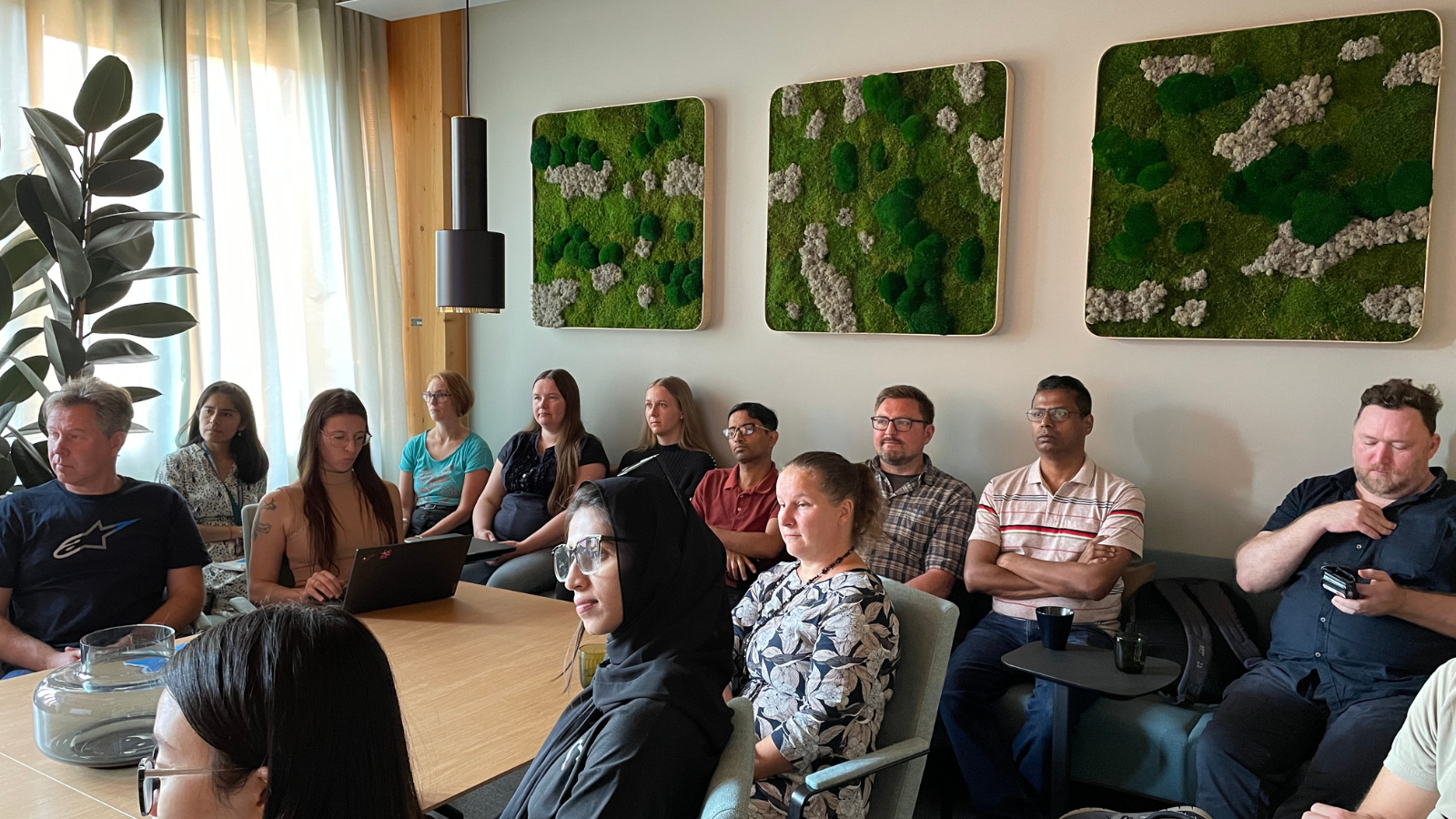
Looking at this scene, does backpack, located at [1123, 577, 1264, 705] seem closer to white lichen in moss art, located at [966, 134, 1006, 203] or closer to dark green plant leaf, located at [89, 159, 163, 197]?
white lichen in moss art, located at [966, 134, 1006, 203]

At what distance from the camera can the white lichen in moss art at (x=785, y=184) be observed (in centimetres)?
426

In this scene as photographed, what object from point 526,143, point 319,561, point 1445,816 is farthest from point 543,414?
point 1445,816

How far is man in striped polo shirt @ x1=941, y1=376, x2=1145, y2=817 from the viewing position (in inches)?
118

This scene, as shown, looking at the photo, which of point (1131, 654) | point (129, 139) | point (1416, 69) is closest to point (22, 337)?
point (129, 139)

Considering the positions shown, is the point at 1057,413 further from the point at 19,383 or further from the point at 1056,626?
the point at 19,383

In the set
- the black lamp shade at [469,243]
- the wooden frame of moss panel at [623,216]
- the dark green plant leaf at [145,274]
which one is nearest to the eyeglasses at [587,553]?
the black lamp shade at [469,243]

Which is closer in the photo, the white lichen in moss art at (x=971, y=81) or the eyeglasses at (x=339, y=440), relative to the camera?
the eyeglasses at (x=339, y=440)

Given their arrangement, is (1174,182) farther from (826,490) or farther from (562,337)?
(562,337)

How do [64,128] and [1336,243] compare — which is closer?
[1336,243]

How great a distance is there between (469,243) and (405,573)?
903 mm

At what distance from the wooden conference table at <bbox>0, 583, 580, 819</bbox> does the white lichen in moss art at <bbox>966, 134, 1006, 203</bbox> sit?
2.19m

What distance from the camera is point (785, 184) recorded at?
429 centimetres

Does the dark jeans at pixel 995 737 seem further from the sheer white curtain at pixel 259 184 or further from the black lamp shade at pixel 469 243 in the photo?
the sheer white curtain at pixel 259 184

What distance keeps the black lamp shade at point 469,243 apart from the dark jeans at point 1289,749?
2.19 meters
